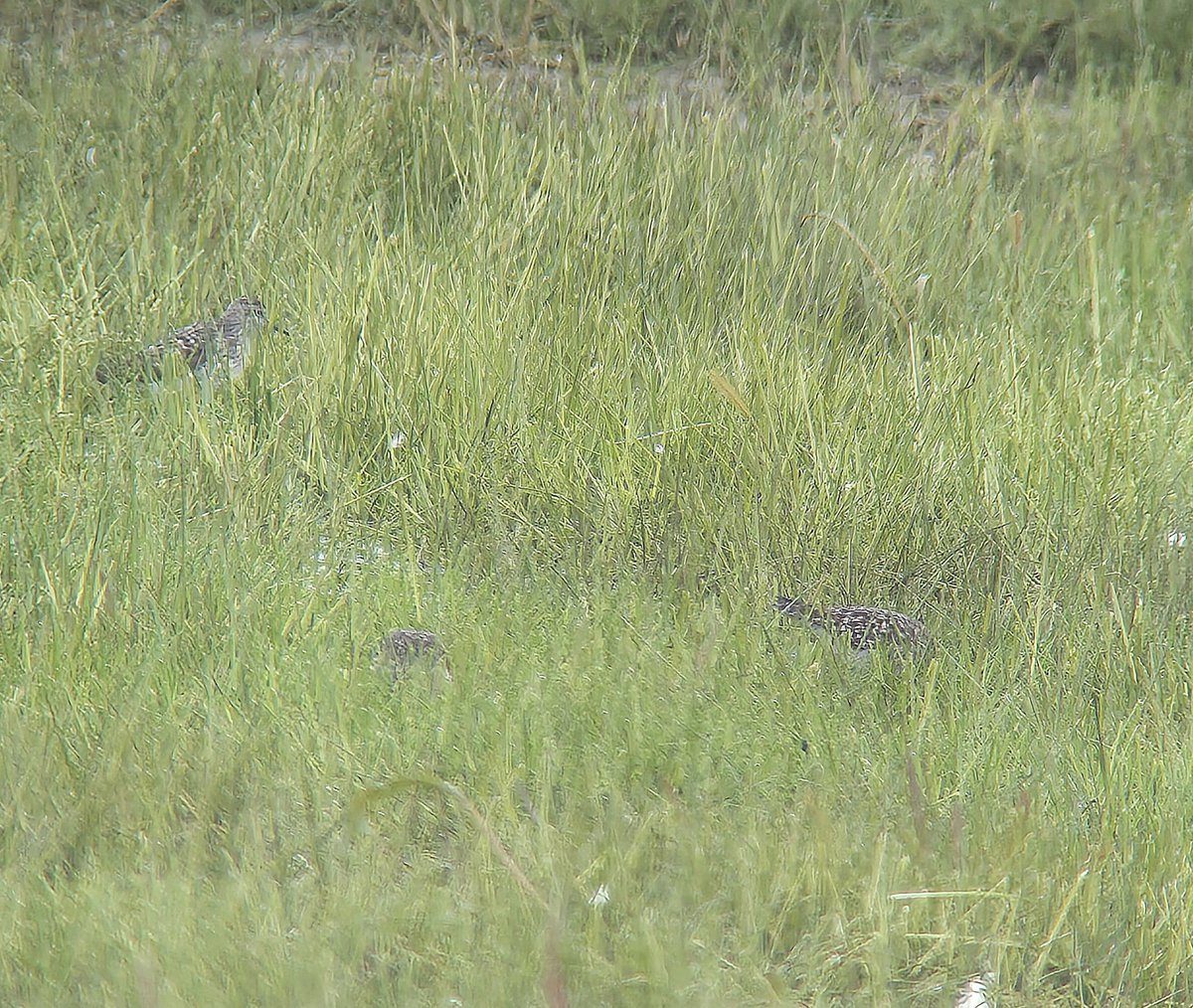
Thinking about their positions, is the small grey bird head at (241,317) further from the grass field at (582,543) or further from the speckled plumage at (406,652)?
the speckled plumage at (406,652)

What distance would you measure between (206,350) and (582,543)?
3.48ft

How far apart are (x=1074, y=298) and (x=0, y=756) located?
2948mm

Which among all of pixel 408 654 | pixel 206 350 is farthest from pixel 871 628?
pixel 206 350

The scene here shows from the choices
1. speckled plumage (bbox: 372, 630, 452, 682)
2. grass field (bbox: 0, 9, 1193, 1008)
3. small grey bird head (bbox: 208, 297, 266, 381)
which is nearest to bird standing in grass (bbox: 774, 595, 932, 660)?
grass field (bbox: 0, 9, 1193, 1008)

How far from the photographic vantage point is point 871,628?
2336mm

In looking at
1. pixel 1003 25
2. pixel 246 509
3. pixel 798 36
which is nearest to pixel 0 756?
pixel 246 509

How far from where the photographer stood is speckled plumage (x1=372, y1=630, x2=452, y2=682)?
218cm

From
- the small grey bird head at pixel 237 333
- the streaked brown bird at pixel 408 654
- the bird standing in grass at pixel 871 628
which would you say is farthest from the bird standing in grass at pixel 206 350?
the bird standing in grass at pixel 871 628

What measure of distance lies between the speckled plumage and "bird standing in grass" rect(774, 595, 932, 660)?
1.97 ft

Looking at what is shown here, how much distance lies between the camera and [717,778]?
6.48 ft

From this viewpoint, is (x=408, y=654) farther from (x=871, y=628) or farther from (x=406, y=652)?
(x=871, y=628)

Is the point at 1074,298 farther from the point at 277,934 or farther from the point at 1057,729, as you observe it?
the point at 277,934

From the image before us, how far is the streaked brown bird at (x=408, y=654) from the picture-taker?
2.16 metres

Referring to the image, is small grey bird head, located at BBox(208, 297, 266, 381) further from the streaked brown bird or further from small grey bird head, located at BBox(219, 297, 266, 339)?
the streaked brown bird
